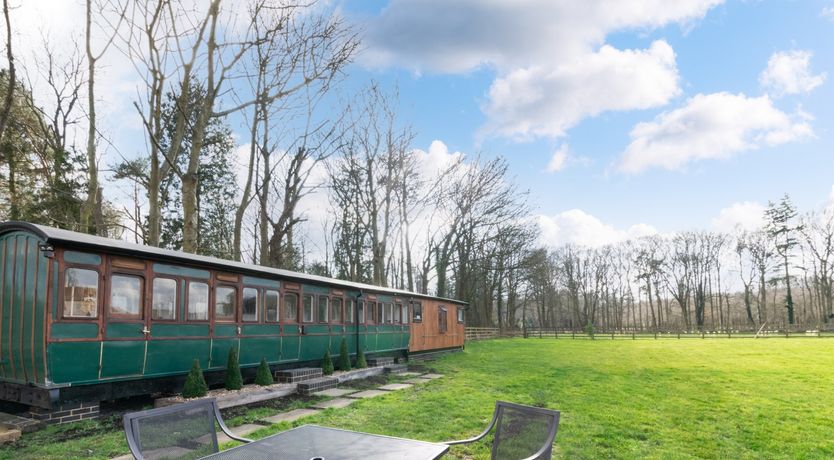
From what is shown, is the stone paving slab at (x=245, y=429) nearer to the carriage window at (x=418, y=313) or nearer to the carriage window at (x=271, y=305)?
the carriage window at (x=271, y=305)

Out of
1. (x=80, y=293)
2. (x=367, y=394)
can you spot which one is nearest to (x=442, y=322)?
(x=367, y=394)

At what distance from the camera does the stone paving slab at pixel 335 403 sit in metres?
8.79

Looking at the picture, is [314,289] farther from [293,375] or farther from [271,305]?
[293,375]

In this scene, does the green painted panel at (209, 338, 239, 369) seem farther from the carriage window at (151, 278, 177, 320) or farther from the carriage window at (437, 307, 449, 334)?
the carriage window at (437, 307, 449, 334)

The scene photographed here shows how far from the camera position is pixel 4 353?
23.8ft

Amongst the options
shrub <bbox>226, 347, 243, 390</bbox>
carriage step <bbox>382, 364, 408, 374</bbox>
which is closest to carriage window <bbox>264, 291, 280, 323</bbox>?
shrub <bbox>226, 347, 243, 390</bbox>

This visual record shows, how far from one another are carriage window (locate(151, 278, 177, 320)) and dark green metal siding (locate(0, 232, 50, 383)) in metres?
1.63

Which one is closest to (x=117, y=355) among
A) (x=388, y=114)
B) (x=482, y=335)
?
(x=388, y=114)

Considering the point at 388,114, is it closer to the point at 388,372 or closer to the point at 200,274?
the point at 388,372

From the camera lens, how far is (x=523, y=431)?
11.1ft

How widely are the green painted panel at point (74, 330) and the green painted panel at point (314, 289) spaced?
5.44m

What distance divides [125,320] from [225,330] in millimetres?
2219

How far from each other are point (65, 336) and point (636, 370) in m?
14.5

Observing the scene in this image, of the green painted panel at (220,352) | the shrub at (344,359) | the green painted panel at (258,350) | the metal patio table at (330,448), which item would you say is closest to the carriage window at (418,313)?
the shrub at (344,359)
